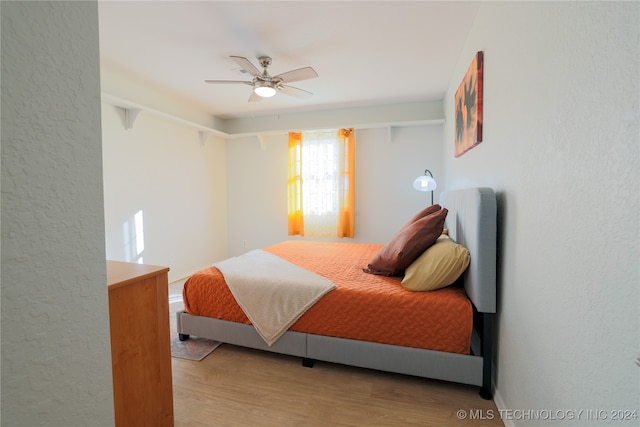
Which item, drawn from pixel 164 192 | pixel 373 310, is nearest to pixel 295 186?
pixel 164 192

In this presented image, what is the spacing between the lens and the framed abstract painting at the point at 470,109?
189 cm

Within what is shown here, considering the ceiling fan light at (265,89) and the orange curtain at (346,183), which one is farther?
the orange curtain at (346,183)

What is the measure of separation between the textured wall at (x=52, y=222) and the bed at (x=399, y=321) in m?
1.29

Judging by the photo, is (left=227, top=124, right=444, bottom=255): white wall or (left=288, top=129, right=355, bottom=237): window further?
(left=288, top=129, right=355, bottom=237): window

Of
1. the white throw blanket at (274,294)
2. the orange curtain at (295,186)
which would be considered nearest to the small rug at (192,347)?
the white throw blanket at (274,294)

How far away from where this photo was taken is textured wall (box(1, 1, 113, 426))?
50cm

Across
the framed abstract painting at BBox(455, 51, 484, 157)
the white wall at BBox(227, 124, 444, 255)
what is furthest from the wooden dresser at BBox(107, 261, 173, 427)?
the white wall at BBox(227, 124, 444, 255)

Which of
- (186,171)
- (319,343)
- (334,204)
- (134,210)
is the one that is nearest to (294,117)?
(334,204)

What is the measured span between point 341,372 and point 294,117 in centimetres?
381

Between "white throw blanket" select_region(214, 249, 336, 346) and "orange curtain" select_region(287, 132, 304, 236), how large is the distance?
2442 millimetres

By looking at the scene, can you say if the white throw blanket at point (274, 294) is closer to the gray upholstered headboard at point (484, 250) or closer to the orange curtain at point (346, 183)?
the gray upholstered headboard at point (484, 250)

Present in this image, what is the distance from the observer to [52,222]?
0.57 metres

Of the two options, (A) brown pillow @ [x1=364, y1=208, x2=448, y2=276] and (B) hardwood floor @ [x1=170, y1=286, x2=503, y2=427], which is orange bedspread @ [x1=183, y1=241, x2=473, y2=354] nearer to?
(A) brown pillow @ [x1=364, y1=208, x2=448, y2=276]

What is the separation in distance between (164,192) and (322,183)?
231cm
